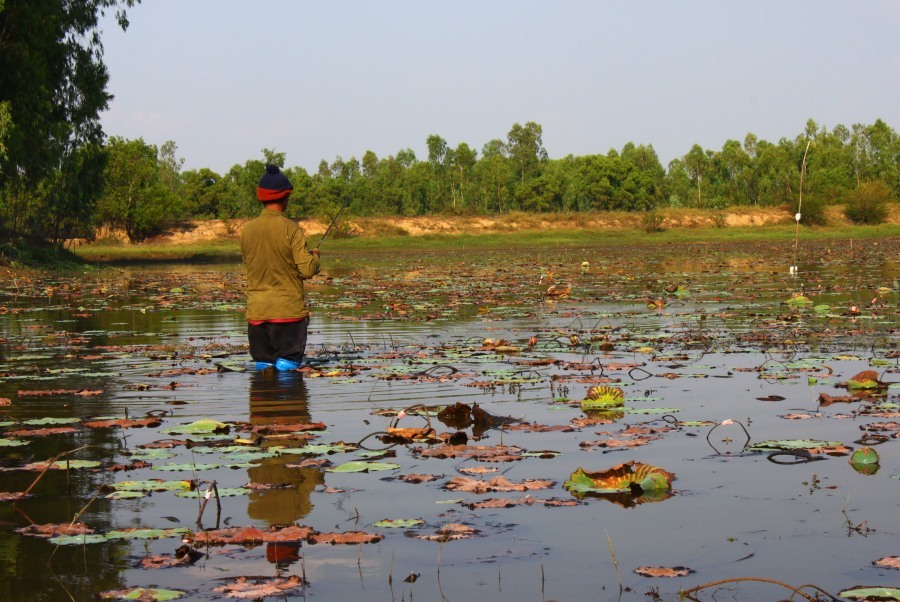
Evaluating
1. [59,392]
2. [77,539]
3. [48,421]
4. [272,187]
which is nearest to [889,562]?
[77,539]

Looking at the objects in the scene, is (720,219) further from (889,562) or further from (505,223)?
(889,562)

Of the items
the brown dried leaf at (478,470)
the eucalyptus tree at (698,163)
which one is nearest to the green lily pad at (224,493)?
the brown dried leaf at (478,470)

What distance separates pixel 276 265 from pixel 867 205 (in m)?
74.6

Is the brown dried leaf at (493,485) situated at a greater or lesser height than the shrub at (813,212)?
lesser

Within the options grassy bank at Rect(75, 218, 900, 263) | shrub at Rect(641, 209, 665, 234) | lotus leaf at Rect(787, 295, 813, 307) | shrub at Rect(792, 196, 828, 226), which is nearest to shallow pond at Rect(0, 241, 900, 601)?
lotus leaf at Rect(787, 295, 813, 307)

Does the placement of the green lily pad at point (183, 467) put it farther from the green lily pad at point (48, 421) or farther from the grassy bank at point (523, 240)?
the grassy bank at point (523, 240)

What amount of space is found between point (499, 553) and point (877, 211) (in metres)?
79.4

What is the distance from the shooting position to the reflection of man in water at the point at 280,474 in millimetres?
4742

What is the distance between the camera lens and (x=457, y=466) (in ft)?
18.6

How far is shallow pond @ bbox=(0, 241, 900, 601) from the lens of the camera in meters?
3.94

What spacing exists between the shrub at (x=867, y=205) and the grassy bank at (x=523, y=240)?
1853 millimetres

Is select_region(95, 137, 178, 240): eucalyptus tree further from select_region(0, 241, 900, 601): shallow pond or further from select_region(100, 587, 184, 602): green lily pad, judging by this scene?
select_region(100, 587, 184, 602): green lily pad

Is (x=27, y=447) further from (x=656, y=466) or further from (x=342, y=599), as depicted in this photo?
(x=656, y=466)

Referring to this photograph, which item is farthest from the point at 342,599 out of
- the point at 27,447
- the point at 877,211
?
the point at 877,211
